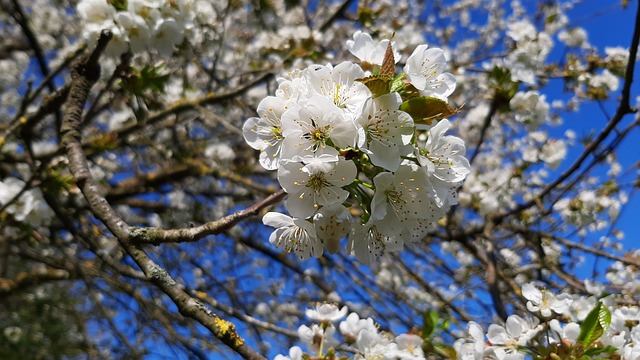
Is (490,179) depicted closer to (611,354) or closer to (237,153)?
(237,153)

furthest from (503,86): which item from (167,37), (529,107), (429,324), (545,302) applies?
(167,37)

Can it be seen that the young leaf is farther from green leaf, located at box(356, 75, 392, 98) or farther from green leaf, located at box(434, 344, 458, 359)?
green leaf, located at box(434, 344, 458, 359)

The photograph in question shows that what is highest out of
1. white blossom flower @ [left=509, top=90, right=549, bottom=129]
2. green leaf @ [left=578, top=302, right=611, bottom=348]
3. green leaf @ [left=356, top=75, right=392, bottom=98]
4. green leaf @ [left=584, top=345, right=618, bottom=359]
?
white blossom flower @ [left=509, top=90, right=549, bottom=129]

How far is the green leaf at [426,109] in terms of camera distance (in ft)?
3.20

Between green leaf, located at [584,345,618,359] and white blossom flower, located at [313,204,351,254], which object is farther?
green leaf, located at [584,345,618,359]

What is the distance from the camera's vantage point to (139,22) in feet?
5.57

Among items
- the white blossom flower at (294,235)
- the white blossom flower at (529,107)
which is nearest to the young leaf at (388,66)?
the white blossom flower at (294,235)

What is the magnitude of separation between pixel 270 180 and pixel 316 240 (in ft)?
10.6

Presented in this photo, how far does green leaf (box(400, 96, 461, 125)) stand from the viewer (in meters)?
0.98

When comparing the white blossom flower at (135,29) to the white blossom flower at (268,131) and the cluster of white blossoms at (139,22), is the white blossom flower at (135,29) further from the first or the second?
the white blossom flower at (268,131)

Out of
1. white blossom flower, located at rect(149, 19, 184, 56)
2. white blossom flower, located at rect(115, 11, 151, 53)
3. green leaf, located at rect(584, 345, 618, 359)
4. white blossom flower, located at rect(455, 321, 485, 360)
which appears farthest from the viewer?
white blossom flower, located at rect(149, 19, 184, 56)

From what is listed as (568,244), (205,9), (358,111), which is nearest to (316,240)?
(358,111)

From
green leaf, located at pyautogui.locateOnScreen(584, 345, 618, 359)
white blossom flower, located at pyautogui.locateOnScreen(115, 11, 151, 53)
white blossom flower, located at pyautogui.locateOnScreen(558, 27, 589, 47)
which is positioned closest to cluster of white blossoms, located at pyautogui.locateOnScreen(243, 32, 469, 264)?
green leaf, located at pyautogui.locateOnScreen(584, 345, 618, 359)

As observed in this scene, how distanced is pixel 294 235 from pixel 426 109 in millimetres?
435
